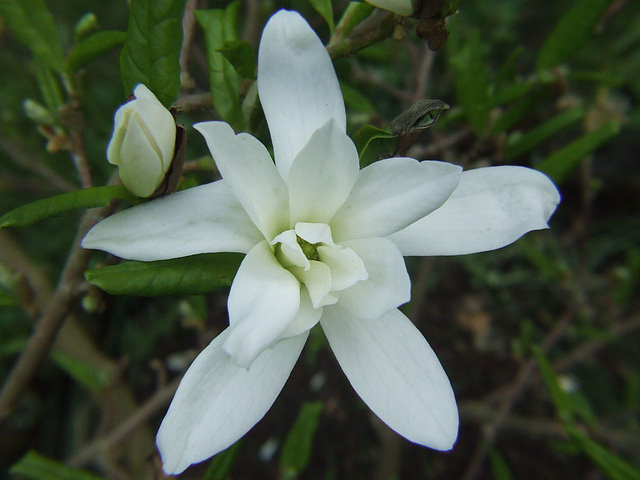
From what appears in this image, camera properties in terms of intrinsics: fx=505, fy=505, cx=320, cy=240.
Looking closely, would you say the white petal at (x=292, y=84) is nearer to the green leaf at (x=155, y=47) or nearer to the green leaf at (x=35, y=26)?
the green leaf at (x=155, y=47)

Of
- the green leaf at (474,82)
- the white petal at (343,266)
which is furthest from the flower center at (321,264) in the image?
the green leaf at (474,82)

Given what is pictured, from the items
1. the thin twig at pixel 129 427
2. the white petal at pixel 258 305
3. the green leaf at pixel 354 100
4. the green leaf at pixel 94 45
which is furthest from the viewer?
the thin twig at pixel 129 427

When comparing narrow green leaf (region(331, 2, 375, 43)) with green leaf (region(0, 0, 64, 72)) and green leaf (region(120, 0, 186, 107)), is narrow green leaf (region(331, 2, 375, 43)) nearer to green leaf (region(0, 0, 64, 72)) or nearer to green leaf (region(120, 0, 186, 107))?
green leaf (region(120, 0, 186, 107))

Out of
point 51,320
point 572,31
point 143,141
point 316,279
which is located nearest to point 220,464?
point 51,320

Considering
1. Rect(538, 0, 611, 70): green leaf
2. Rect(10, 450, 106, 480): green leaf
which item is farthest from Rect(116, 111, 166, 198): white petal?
Rect(538, 0, 611, 70): green leaf

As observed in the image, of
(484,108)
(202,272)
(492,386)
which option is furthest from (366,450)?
(202,272)

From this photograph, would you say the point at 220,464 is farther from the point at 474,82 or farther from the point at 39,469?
the point at 474,82
